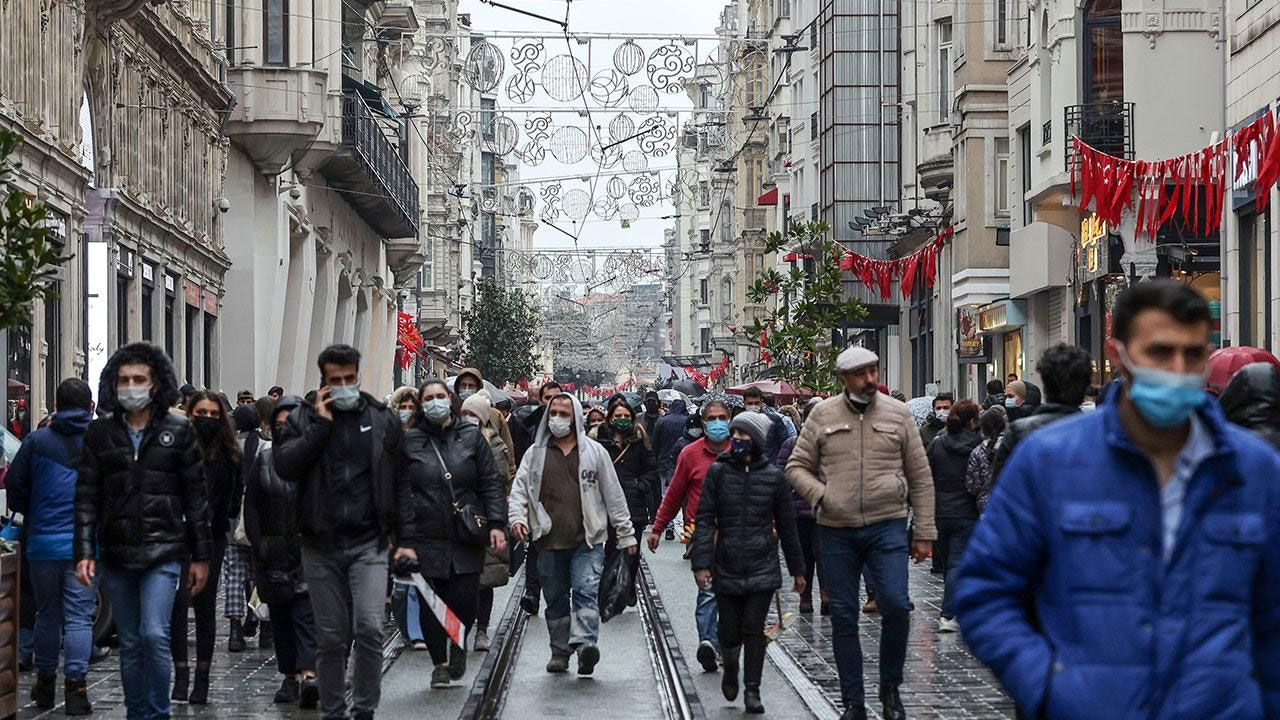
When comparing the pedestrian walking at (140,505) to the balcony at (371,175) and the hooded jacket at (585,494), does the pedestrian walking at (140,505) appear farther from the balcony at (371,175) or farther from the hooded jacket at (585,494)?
the balcony at (371,175)

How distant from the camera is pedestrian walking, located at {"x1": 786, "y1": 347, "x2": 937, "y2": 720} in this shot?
10.6 metres

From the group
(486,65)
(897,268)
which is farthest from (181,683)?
(897,268)

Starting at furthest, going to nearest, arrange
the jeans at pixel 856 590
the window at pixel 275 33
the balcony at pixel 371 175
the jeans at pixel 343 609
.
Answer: the balcony at pixel 371 175
the window at pixel 275 33
the jeans at pixel 856 590
the jeans at pixel 343 609

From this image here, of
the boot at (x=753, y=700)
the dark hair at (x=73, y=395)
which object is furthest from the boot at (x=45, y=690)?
the boot at (x=753, y=700)

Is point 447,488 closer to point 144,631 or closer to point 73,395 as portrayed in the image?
point 73,395

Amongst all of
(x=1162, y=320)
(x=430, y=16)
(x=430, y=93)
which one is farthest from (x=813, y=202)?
(x=1162, y=320)

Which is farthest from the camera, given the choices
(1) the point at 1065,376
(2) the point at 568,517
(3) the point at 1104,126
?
(3) the point at 1104,126

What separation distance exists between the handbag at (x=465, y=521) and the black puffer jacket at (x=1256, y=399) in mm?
5864

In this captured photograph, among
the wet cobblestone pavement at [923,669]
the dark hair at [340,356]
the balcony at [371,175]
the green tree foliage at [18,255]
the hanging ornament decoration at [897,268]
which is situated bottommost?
the wet cobblestone pavement at [923,669]

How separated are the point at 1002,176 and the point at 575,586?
94.9ft

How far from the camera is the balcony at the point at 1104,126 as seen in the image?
30469 millimetres

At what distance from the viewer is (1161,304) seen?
4293 millimetres

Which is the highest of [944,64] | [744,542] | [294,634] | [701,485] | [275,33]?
[944,64]

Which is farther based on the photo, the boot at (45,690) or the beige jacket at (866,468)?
the boot at (45,690)
